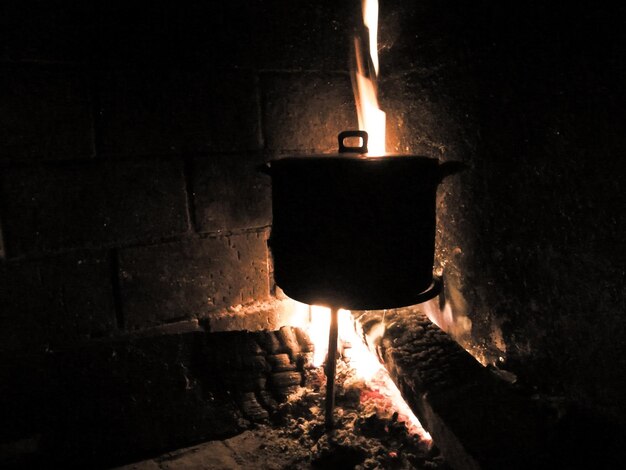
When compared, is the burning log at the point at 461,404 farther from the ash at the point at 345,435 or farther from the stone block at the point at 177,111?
the stone block at the point at 177,111

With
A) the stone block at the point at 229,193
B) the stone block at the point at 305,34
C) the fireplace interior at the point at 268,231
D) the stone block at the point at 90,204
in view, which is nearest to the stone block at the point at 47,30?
the fireplace interior at the point at 268,231

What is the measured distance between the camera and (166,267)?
3031 millimetres

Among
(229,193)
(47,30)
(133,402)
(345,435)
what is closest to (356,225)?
(345,435)

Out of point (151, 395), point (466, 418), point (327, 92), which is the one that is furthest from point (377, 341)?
point (327, 92)

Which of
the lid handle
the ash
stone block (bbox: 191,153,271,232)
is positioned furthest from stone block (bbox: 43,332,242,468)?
the lid handle

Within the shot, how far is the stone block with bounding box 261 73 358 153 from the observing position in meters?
3.13

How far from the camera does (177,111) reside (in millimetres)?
2863

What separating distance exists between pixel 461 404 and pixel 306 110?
2.14 m

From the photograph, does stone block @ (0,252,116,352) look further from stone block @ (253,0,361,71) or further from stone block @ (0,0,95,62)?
stone block @ (253,0,361,71)

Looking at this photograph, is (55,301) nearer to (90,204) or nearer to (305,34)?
(90,204)

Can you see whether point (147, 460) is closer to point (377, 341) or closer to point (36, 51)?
point (377, 341)

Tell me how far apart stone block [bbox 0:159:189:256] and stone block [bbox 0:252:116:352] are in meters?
0.11

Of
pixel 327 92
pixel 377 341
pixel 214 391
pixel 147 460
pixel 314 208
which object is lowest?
pixel 147 460

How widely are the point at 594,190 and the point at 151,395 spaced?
2417 millimetres
